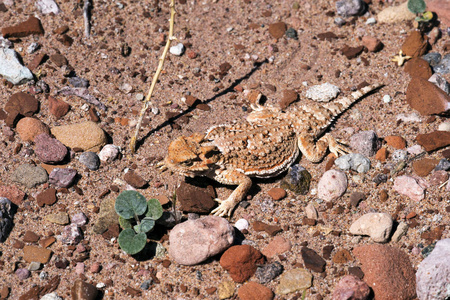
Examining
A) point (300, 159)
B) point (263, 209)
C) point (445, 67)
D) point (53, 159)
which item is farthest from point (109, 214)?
point (445, 67)

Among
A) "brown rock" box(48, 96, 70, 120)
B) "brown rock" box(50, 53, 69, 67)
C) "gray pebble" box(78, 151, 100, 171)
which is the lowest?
"gray pebble" box(78, 151, 100, 171)

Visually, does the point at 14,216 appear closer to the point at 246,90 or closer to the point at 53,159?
the point at 53,159

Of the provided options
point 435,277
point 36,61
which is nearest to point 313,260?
point 435,277

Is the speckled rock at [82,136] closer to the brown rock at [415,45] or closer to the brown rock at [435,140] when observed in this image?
the brown rock at [435,140]

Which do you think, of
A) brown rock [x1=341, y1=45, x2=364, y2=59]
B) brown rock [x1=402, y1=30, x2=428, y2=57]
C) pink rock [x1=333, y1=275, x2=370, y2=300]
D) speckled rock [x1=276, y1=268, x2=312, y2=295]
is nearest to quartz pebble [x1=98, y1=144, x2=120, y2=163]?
speckled rock [x1=276, y1=268, x2=312, y2=295]

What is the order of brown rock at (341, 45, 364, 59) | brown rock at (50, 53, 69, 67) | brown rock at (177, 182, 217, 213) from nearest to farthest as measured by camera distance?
brown rock at (177, 182, 217, 213)
brown rock at (50, 53, 69, 67)
brown rock at (341, 45, 364, 59)

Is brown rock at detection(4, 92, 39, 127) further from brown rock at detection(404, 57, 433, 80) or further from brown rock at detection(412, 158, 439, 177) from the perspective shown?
brown rock at detection(404, 57, 433, 80)

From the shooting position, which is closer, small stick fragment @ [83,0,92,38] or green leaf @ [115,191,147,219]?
green leaf @ [115,191,147,219]
